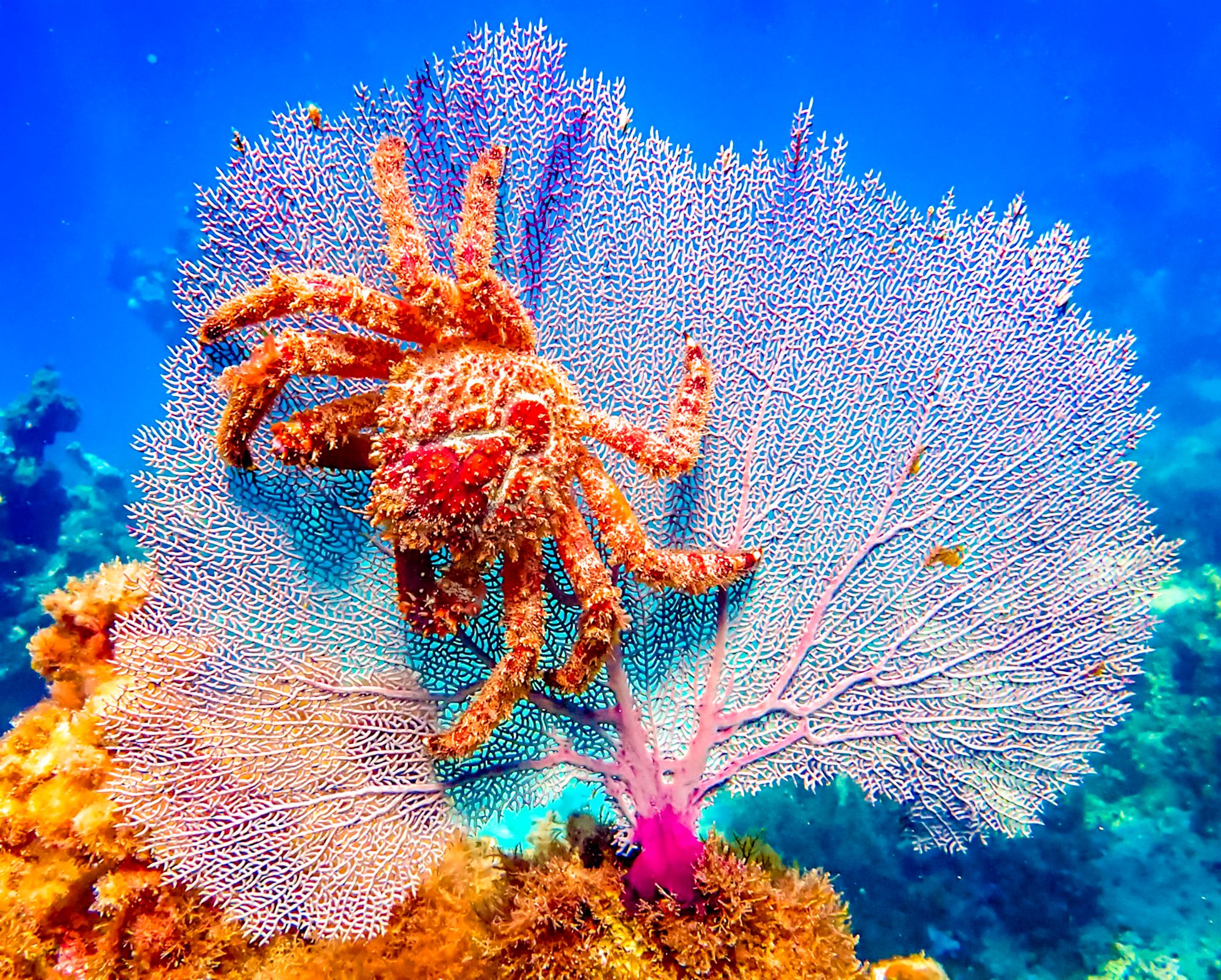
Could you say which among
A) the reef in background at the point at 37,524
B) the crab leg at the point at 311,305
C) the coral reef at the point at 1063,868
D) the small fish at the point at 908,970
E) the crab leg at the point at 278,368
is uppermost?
the reef in background at the point at 37,524

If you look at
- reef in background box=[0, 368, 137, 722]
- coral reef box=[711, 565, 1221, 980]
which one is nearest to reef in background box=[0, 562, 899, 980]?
coral reef box=[711, 565, 1221, 980]

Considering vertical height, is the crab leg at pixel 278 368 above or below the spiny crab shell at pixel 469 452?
above

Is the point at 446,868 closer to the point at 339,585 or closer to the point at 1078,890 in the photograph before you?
the point at 339,585

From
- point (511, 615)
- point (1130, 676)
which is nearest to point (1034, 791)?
point (1130, 676)

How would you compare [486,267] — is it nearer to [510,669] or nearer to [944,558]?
[510,669]

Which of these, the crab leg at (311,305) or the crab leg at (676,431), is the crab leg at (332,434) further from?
the crab leg at (676,431)

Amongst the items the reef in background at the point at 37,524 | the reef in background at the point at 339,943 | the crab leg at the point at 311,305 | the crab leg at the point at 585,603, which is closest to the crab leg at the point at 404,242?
the crab leg at the point at 311,305
